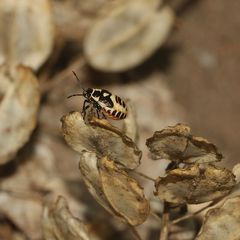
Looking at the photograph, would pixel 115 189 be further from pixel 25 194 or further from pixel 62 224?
pixel 25 194

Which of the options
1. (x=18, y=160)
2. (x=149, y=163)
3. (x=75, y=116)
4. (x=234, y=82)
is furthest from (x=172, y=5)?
Answer: (x=75, y=116)

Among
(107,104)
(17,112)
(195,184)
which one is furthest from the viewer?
(17,112)

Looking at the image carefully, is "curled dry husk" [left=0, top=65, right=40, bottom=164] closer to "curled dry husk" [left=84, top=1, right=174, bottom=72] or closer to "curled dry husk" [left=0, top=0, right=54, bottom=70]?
"curled dry husk" [left=0, top=0, right=54, bottom=70]

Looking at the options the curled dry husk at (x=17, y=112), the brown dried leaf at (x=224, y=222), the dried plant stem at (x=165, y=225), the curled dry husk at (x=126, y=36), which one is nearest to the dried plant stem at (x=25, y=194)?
the curled dry husk at (x=17, y=112)

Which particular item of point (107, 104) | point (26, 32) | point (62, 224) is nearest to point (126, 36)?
point (26, 32)

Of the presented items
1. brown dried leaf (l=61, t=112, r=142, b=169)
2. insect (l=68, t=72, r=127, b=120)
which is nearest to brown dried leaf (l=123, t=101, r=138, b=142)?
insect (l=68, t=72, r=127, b=120)

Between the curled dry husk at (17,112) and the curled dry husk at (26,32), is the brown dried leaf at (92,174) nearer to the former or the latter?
the curled dry husk at (17,112)
